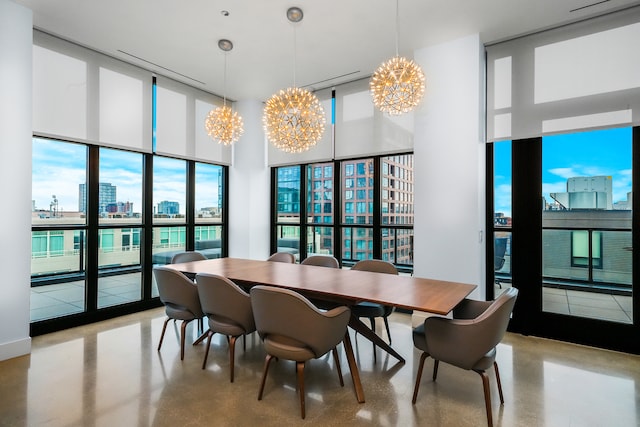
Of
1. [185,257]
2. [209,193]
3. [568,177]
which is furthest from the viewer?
[209,193]

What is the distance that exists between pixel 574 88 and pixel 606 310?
250cm

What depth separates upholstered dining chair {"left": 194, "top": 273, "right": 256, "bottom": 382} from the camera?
2676 mm

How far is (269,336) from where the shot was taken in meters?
2.43

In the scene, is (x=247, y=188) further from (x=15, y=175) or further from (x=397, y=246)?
(x=15, y=175)

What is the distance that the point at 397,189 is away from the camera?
500 centimetres

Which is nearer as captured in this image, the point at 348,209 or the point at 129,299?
the point at 129,299

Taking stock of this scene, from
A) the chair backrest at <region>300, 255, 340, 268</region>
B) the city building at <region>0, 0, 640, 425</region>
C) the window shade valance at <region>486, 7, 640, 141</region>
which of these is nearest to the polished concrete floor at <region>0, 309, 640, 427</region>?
the city building at <region>0, 0, 640, 425</region>

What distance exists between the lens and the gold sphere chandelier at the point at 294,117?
328 centimetres

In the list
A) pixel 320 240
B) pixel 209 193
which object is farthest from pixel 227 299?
pixel 209 193

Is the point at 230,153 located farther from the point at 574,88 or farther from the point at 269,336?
the point at 574,88

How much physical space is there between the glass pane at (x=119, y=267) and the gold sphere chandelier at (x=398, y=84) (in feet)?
13.6

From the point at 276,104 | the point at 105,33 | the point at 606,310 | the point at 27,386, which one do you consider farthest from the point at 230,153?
the point at 606,310

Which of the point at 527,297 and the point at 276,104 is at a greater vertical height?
the point at 276,104

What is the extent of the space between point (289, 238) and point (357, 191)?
1747 mm
